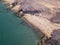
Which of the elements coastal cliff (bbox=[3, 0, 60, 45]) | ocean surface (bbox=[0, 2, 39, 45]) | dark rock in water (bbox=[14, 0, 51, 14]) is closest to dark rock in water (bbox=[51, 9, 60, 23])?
coastal cliff (bbox=[3, 0, 60, 45])

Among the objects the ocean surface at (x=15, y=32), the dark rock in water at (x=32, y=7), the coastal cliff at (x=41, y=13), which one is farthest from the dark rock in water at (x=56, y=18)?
the ocean surface at (x=15, y=32)

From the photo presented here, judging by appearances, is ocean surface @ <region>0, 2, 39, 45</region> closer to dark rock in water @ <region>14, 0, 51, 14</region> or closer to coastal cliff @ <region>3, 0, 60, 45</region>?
coastal cliff @ <region>3, 0, 60, 45</region>

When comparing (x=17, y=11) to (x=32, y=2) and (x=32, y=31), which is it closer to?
(x=32, y=2)

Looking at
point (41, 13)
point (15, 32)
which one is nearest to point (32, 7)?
point (41, 13)

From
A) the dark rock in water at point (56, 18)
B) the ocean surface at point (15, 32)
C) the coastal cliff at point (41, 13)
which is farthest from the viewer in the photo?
the dark rock in water at point (56, 18)

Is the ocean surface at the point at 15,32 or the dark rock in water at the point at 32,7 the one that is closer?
the ocean surface at the point at 15,32

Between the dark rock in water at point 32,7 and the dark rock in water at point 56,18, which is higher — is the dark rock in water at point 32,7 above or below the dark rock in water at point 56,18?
below

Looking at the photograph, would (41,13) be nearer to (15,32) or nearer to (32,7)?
(32,7)

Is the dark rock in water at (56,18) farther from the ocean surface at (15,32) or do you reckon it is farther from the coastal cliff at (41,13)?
the ocean surface at (15,32)
